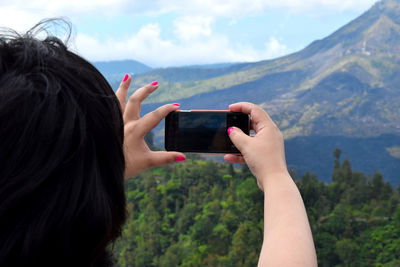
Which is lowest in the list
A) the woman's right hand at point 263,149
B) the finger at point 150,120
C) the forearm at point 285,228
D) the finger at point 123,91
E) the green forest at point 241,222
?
the green forest at point 241,222

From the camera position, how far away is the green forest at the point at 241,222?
21297mm

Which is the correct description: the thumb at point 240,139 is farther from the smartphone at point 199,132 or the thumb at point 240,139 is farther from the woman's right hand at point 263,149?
the smartphone at point 199,132

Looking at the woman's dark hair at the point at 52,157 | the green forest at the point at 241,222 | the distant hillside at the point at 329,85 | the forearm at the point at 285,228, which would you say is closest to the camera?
the woman's dark hair at the point at 52,157

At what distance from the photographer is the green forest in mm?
21297

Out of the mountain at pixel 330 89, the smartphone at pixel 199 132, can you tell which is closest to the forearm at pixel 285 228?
the smartphone at pixel 199 132

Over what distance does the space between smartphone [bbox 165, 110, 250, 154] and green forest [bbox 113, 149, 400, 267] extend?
1828cm

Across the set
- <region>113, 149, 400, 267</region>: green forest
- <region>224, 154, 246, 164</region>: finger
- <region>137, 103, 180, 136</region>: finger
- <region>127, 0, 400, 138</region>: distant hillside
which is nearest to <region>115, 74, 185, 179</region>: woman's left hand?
<region>137, 103, 180, 136</region>: finger

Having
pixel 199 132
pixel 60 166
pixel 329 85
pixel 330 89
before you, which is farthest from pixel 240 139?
pixel 329 85

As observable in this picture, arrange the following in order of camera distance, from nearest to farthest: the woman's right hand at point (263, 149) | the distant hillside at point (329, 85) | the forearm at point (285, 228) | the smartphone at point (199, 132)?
the forearm at point (285, 228)
the woman's right hand at point (263, 149)
the smartphone at point (199, 132)
the distant hillside at point (329, 85)

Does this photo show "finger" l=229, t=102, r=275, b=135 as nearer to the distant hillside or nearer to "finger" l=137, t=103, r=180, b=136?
"finger" l=137, t=103, r=180, b=136

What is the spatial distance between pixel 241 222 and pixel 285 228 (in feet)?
72.7

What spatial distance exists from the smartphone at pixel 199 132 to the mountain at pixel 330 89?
60272mm

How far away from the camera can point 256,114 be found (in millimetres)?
1030

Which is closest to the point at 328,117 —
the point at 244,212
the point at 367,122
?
the point at 367,122
